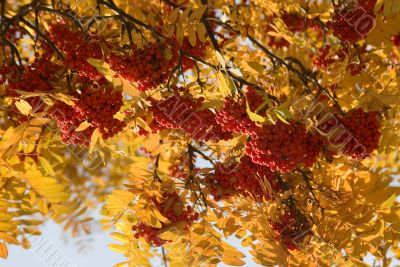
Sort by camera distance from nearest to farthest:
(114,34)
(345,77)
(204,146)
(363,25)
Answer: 1. (114,34)
2. (363,25)
3. (345,77)
4. (204,146)

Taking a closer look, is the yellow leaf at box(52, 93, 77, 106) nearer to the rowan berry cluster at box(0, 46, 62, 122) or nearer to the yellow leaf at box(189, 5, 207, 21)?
the rowan berry cluster at box(0, 46, 62, 122)

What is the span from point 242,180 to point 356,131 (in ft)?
2.43

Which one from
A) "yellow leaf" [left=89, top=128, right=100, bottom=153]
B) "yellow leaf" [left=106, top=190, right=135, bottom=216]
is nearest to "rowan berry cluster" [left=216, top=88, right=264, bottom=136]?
"yellow leaf" [left=89, top=128, right=100, bottom=153]

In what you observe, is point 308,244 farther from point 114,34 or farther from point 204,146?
point 114,34

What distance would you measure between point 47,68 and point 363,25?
211 cm

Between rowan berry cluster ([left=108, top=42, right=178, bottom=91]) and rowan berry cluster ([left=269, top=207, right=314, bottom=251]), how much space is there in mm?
1231

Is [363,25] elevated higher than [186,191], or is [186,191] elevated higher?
[363,25]

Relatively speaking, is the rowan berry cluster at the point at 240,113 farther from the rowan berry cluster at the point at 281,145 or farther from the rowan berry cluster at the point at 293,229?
the rowan berry cluster at the point at 293,229

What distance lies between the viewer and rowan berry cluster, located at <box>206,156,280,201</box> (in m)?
3.00

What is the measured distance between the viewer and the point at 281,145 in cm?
267

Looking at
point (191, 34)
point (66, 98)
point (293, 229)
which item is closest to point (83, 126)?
point (66, 98)

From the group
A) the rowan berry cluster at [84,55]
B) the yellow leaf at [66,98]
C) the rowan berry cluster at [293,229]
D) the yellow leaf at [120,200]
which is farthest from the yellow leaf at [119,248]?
the rowan berry cluster at [84,55]

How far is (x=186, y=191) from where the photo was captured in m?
3.32

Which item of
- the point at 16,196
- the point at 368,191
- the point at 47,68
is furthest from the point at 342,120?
the point at 16,196
